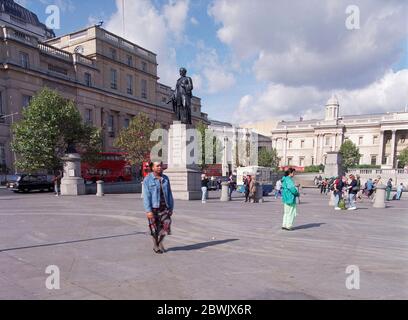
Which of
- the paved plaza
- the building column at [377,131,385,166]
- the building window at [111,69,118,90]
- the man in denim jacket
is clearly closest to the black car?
the paved plaza

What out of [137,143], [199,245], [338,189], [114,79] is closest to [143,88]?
[114,79]

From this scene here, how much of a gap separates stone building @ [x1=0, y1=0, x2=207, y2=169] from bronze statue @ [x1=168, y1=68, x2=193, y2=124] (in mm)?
24208

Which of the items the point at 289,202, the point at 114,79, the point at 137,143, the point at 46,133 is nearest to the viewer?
the point at 289,202

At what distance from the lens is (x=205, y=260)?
5.30 metres

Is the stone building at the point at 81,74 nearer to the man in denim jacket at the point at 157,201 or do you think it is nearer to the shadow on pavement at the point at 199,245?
the man in denim jacket at the point at 157,201

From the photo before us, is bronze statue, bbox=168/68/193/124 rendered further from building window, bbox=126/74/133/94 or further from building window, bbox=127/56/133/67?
building window, bbox=127/56/133/67

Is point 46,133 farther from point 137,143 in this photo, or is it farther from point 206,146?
point 206,146

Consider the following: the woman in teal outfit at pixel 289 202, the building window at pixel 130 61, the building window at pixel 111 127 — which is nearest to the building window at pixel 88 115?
the building window at pixel 111 127

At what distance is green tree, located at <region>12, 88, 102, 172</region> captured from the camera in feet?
70.8

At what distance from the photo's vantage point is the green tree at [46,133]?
21.6 metres

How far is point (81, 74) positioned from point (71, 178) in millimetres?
25269
